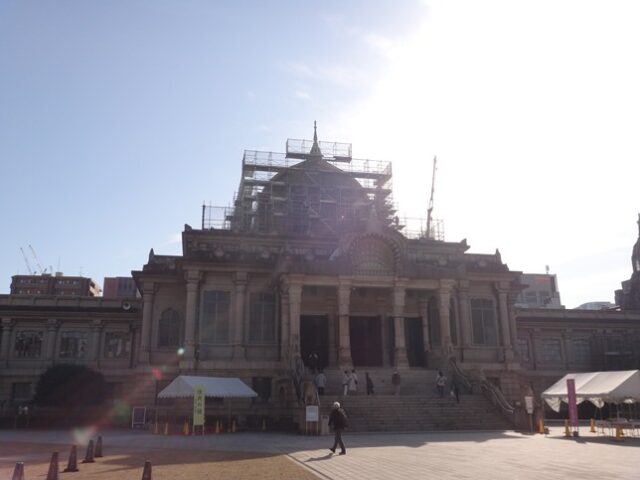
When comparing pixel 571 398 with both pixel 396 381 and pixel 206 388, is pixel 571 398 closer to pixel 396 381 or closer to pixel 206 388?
pixel 396 381

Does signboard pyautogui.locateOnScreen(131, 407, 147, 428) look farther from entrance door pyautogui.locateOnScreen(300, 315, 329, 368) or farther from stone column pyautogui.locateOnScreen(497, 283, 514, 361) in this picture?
stone column pyautogui.locateOnScreen(497, 283, 514, 361)

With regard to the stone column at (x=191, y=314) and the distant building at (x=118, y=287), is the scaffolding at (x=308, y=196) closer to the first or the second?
the stone column at (x=191, y=314)

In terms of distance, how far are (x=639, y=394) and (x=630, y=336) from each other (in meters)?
36.8

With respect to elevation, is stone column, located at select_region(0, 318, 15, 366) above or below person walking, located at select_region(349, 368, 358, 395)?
above

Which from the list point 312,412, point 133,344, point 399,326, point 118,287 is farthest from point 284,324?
point 118,287

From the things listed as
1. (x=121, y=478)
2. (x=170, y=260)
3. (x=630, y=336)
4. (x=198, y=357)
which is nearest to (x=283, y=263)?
(x=198, y=357)

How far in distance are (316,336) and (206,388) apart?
1320cm

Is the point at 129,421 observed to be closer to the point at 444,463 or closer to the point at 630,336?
the point at 444,463

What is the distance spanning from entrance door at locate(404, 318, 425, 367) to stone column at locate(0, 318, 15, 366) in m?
34.8

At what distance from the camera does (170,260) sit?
4591cm

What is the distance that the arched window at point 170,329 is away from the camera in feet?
136

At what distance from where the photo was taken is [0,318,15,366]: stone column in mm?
50419

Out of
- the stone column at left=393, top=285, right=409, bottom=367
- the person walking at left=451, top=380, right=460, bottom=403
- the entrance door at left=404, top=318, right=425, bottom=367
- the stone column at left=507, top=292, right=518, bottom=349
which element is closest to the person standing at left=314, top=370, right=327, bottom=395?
the stone column at left=393, top=285, right=409, bottom=367

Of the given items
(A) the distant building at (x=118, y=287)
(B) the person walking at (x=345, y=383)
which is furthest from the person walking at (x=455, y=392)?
(A) the distant building at (x=118, y=287)
